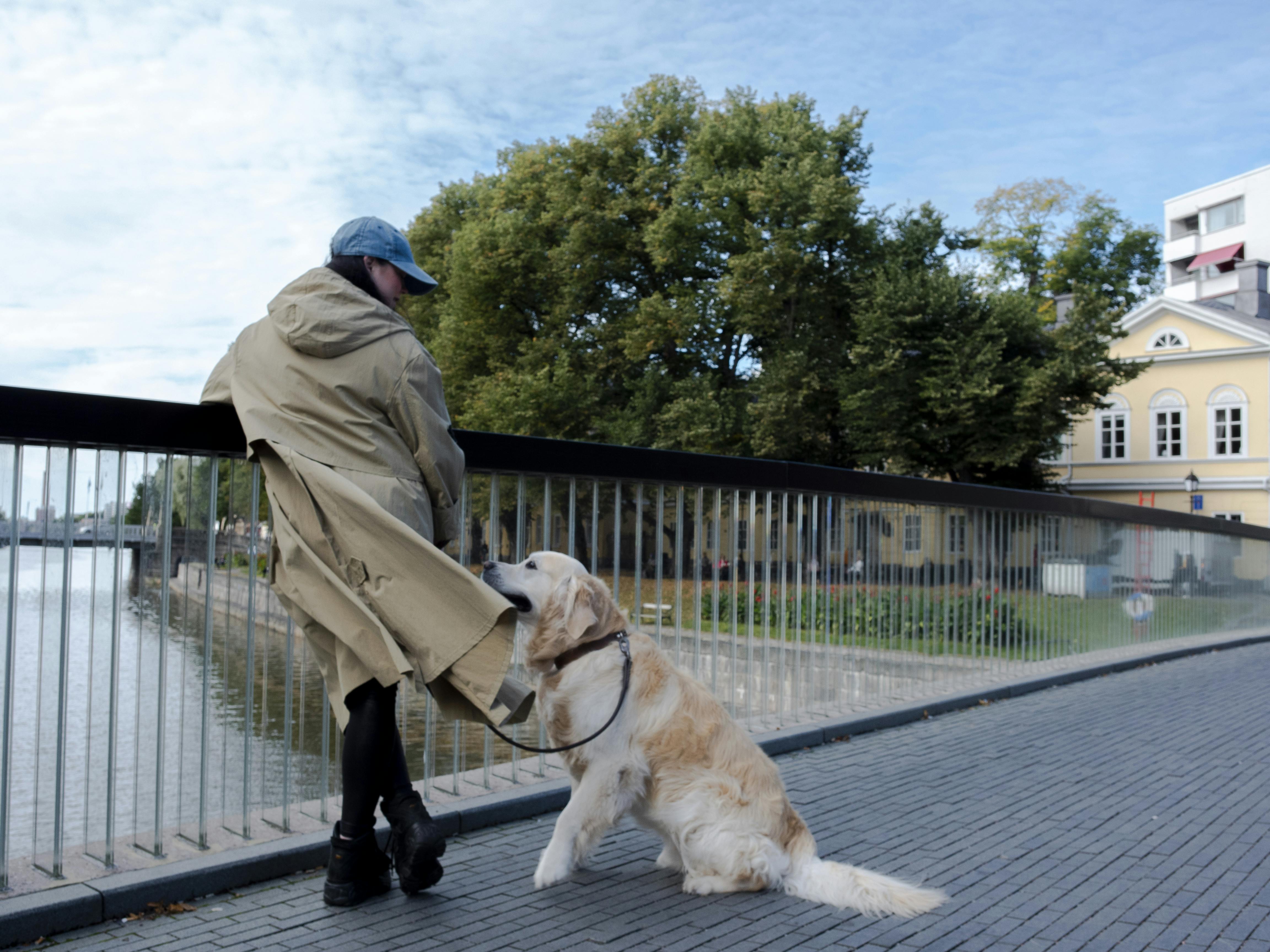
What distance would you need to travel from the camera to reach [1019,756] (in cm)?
640

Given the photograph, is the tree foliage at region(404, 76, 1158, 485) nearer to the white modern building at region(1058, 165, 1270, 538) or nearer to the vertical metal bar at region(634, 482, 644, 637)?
the white modern building at region(1058, 165, 1270, 538)

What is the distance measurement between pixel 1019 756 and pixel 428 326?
112 ft

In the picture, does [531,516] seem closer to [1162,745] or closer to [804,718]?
[804,718]

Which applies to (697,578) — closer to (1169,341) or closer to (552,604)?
(552,604)

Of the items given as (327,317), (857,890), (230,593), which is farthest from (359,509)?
(857,890)

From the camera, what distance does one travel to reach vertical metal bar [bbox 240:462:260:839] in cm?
407

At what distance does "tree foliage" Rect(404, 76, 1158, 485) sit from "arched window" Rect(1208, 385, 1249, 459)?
13.6 meters

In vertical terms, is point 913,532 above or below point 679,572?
above

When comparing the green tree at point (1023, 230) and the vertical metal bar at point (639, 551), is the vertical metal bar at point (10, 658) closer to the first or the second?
the vertical metal bar at point (639, 551)

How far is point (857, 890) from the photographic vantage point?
139 inches

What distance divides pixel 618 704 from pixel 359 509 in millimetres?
1203

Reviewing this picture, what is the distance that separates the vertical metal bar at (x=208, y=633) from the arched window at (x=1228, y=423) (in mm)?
A: 48242

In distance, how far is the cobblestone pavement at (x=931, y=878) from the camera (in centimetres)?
327

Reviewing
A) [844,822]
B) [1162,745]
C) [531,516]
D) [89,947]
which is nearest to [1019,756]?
[1162,745]
